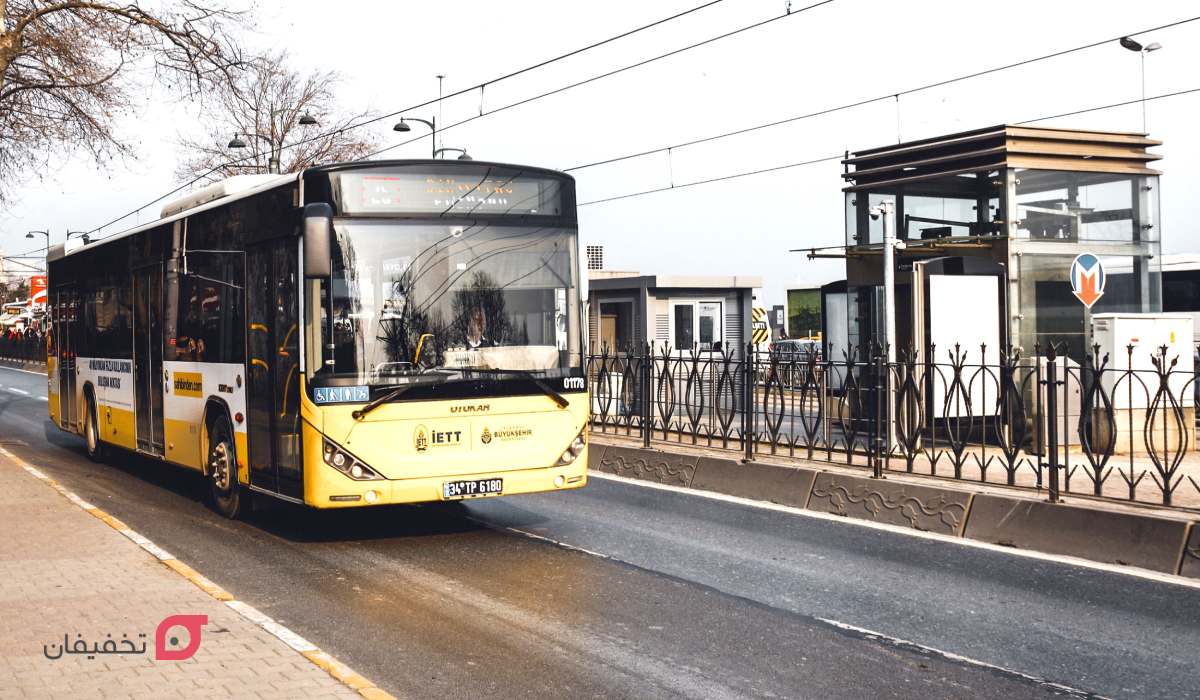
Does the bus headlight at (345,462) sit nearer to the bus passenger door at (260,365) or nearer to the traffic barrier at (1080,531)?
Result: the bus passenger door at (260,365)

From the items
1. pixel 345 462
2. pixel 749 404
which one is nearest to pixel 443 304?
pixel 345 462

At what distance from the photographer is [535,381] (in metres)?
10.2

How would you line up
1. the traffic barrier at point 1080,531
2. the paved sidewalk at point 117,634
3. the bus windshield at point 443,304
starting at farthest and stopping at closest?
the bus windshield at point 443,304 → the traffic barrier at point 1080,531 → the paved sidewalk at point 117,634

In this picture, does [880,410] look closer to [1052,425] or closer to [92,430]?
[1052,425]

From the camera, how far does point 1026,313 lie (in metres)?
16.4

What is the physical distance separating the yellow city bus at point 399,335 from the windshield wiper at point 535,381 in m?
0.01

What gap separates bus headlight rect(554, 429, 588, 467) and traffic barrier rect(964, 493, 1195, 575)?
3.40 m

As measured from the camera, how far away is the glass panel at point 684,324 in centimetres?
3028

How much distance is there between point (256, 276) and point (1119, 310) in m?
12.7

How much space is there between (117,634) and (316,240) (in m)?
3.44

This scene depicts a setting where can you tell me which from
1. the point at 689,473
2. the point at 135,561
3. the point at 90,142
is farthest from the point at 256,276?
the point at 90,142

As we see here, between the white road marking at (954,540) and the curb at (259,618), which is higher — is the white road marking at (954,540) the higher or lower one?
the lower one

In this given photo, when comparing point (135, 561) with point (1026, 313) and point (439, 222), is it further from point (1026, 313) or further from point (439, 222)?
point (1026, 313)

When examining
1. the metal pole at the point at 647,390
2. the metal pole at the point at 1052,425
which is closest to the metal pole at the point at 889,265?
the metal pole at the point at 647,390
